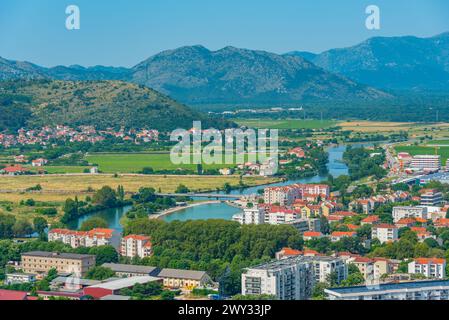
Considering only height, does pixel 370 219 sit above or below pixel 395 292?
below

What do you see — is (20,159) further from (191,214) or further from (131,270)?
(131,270)

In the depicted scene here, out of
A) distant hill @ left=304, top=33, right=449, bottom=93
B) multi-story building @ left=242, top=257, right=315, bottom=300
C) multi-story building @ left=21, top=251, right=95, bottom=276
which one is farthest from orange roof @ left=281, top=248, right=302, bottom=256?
distant hill @ left=304, top=33, right=449, bottom=93

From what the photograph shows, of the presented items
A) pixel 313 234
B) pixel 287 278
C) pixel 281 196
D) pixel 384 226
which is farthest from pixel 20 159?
pixel 287 278

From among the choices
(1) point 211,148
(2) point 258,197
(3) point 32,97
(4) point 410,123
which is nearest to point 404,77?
(4) point 410,123

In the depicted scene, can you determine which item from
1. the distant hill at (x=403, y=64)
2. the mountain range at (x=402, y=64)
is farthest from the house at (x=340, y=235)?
the distant hill at (x=403, y=64)

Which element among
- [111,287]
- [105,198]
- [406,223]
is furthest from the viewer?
[105,198]

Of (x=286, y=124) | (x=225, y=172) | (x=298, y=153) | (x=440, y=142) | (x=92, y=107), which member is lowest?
(x=225, y=172)
